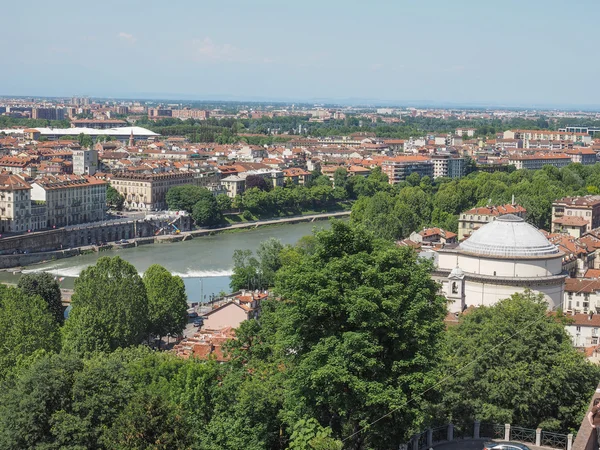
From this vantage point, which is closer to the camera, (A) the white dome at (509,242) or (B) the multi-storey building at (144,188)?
(A) the white dome at (509,242)

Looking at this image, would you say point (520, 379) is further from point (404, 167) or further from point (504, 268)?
point (404, 167)

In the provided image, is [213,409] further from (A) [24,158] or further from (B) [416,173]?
(B) [416,173]

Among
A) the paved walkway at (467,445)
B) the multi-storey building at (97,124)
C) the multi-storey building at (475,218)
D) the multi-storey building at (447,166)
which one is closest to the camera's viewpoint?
the paved walkway at (467,445)

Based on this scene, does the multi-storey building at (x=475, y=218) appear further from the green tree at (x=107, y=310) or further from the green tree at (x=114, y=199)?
the green tree at (x=114, y=199)

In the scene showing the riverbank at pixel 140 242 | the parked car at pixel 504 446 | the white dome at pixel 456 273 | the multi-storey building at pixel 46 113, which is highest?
the multi-storey building at pixel 46 113

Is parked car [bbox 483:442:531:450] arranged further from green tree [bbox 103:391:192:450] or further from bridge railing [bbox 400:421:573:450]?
green tree [bbox 103:391:192:450]

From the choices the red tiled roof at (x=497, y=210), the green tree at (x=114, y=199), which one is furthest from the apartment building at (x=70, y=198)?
the red tiled roof at (x=497, y=210)

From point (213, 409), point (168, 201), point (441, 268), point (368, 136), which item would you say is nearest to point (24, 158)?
point (168, 201)
